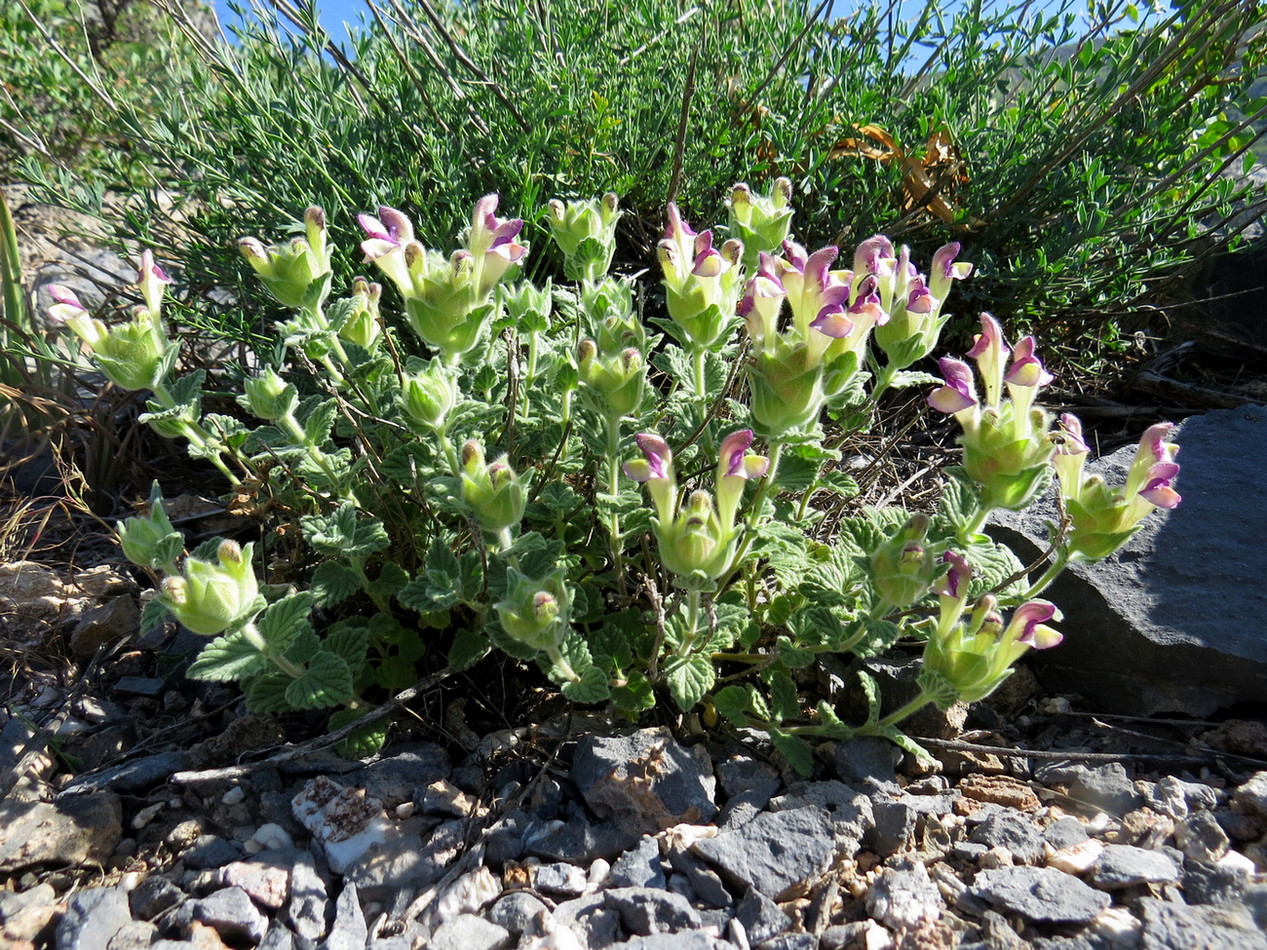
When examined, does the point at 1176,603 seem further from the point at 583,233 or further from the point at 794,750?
the point at 583,233

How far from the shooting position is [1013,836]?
1670 mm

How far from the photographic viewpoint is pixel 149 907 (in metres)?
1.61

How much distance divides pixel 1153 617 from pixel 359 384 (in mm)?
2074

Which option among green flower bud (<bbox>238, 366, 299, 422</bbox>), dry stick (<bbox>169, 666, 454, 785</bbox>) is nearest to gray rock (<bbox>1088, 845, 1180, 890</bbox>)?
dry stick (<bbox>169, 666, 454, 785</bbox>)

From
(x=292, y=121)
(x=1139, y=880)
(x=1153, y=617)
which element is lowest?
(x=1139, y=880)

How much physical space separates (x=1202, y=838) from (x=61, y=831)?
7.44 feet

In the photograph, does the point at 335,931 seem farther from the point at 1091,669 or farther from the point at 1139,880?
the point at 1091,669

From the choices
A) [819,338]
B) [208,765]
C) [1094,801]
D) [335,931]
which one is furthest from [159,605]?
[1094,801]

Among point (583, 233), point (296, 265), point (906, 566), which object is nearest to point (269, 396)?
point (296, 265)

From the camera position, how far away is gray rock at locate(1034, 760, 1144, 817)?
1780 mm

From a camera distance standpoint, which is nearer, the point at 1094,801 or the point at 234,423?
the point at 1094,801

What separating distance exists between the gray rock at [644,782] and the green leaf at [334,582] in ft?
2.12

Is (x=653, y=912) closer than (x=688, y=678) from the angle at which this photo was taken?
Yes

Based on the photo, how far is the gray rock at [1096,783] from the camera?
1.78 meters
